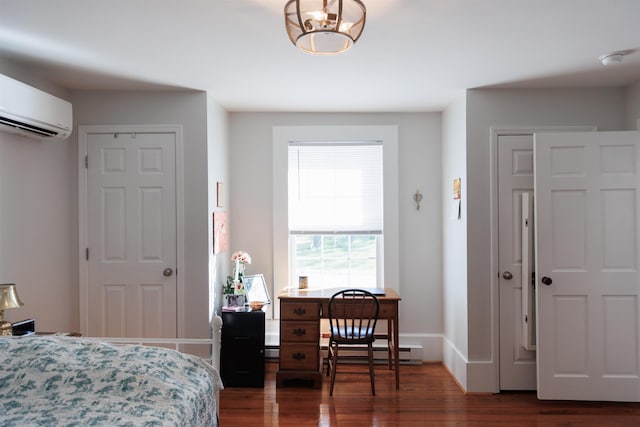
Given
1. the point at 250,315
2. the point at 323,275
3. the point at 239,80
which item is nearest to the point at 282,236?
the point at 323,275

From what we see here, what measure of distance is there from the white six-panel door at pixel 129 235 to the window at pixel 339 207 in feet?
4.18

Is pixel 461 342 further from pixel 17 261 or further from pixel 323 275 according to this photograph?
pixel 17 261

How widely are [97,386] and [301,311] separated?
2081mm

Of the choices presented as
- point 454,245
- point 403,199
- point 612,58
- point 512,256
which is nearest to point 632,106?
point 612,58

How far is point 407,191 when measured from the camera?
4562 mm

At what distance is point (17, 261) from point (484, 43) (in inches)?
131

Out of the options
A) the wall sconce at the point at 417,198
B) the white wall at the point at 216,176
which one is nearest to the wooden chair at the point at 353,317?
the white wall at the point at 216,176

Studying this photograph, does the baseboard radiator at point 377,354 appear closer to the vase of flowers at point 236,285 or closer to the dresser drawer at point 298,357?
the dresser drawer at point 298,357

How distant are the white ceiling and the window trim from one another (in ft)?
1.90

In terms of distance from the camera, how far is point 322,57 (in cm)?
299

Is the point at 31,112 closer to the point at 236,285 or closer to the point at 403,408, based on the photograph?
the point at 236,285

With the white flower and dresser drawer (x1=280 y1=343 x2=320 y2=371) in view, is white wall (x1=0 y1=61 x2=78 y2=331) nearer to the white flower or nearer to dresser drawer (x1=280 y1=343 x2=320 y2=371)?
the white flower

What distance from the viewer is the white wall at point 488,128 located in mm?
3693

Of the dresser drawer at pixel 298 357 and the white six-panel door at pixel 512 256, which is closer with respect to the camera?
the white six-panel door at pixel 512 256
